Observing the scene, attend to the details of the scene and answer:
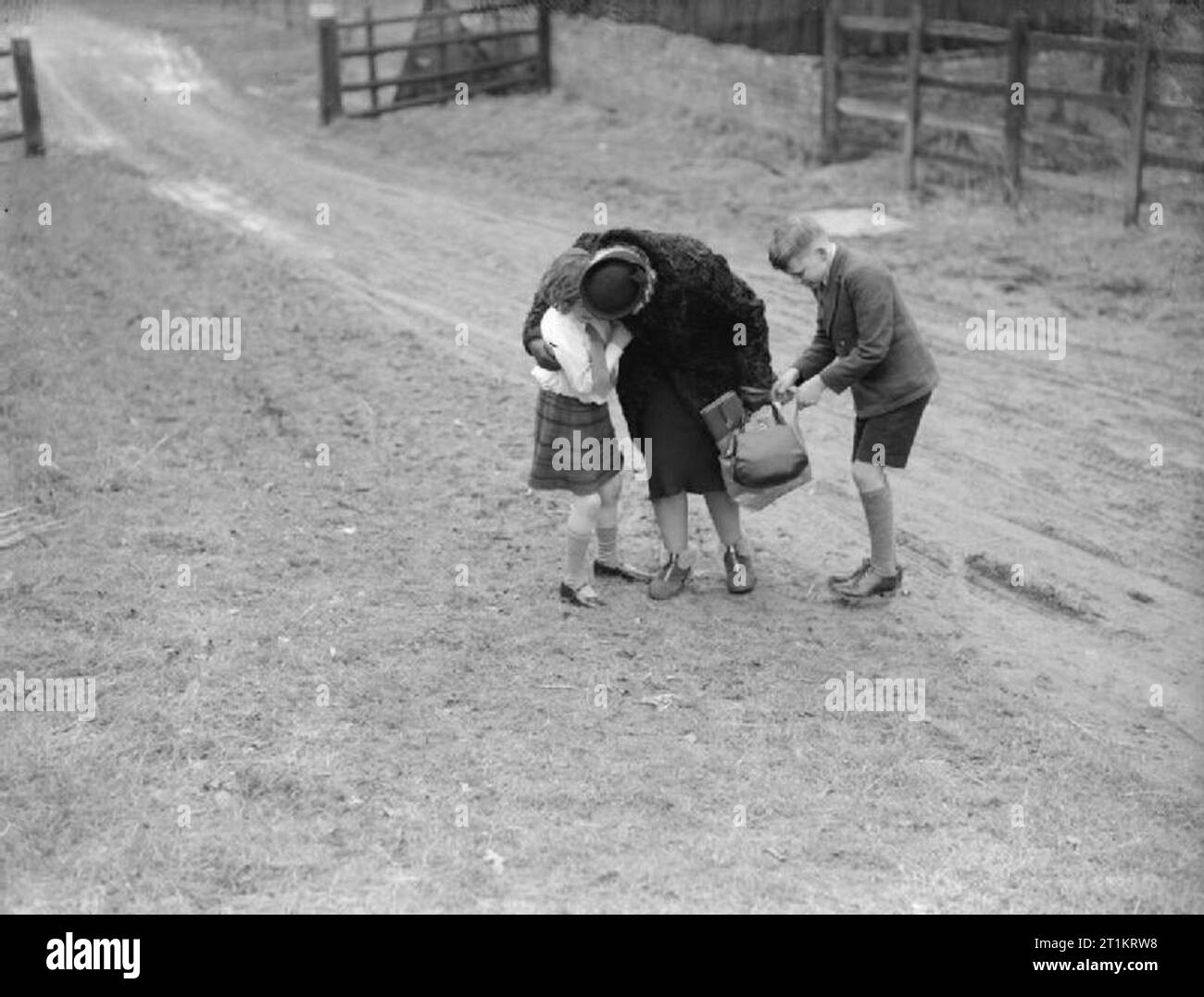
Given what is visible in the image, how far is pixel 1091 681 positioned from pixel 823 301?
1.76m

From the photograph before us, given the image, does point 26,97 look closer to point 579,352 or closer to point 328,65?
point 328,65

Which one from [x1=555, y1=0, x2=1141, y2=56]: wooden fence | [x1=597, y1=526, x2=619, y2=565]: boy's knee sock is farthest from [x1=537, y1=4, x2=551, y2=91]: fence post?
[x1=597, y1=526, x2=619, y2=565]: boy's knee sock

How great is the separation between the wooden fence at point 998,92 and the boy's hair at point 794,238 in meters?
6.81

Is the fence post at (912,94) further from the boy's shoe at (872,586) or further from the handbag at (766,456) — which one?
the handbag at (766,456)

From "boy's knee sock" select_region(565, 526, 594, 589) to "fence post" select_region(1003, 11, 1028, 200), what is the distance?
8255 millimetres

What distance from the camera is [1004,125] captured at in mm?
13648

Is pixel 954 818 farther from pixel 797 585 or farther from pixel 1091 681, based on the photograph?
pixel 797 585

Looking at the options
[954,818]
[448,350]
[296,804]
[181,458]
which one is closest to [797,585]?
[954,818]

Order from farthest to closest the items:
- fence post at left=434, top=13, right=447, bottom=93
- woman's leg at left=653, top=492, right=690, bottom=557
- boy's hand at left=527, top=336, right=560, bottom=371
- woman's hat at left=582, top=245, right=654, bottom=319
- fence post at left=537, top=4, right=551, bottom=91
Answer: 1. fence post at left=537, top=4, right=551, bottom=91
2. fence post at left=434, top=13, right=447, bottom=93
3. woman's leg at left=653, top=492, right=690, bottom=557
4. boy's hand at left=527, top=336, right=560, bottom=371
5. woman's hat at left=582, top=245, right=654, bottom=319

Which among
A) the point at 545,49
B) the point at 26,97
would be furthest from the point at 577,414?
the point at 545,49

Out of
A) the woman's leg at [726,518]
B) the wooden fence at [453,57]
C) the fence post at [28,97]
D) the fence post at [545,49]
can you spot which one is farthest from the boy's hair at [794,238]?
the fence post at [545,49]

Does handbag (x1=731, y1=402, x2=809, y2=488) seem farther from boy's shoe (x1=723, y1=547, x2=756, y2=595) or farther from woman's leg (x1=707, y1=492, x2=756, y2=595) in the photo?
boy's shoe (x1=723, y1=547, x2=756, y2=595)

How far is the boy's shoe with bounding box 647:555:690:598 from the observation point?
662 centimetres

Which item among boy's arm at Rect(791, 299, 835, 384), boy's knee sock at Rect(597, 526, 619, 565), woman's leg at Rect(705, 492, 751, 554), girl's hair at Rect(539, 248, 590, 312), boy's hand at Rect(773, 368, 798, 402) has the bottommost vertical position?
boy's knee sock at Rect(597, 526, 619, 565)
